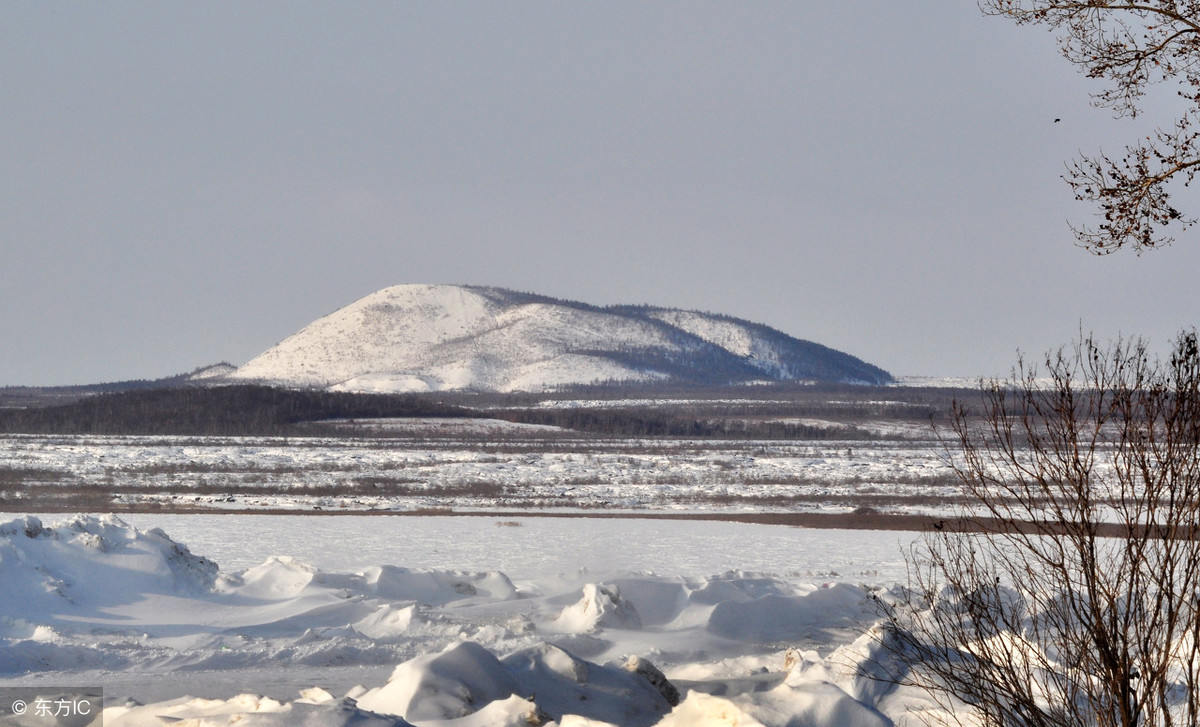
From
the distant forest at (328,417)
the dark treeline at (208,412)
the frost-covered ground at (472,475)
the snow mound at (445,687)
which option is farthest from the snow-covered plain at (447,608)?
the dark treeline at (208,412)

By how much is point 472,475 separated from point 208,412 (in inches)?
2039

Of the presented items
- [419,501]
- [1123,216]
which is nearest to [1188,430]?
[1123,216]

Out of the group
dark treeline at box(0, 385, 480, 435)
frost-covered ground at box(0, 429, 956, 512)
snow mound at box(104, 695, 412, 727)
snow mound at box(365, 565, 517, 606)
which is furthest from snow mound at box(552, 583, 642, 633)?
dark treeline at box(0, 385, 480, 435)

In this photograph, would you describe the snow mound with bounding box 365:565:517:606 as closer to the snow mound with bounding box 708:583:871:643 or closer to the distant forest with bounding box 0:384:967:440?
the snow mound with bounding box 708:583:871:643

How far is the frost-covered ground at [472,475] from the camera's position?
1248 inches

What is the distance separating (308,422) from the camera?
84.6 metres

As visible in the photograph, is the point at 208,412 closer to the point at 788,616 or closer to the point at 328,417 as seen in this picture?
the point at 328,417

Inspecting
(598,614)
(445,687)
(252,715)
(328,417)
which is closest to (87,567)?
(598,614)

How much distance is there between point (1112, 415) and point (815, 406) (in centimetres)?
11527

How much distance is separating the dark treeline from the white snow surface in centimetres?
5882

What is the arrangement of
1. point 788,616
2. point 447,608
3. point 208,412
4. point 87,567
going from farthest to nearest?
point 208,412 → point 87,567 → point 447,608 → point 788,616

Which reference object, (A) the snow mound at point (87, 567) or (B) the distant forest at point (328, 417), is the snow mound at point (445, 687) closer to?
(A) the snow mound at point (87, 567)

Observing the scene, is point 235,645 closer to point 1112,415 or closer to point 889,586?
point 889,586

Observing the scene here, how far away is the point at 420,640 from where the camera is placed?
45.8 ft
